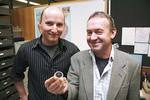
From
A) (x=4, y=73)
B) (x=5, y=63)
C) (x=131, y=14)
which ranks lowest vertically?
(x=4, y=73)

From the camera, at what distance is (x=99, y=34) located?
1196 millimetres

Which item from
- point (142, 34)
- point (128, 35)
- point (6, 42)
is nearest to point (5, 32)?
point (6, 42)

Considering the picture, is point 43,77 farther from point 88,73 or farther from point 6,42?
point 6,42

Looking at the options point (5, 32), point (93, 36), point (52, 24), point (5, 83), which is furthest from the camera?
point (5, 83)

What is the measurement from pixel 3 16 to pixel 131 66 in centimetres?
228

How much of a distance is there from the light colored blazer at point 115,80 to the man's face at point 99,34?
13cm

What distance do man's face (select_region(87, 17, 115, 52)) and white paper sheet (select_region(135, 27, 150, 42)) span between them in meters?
Result: 1.06

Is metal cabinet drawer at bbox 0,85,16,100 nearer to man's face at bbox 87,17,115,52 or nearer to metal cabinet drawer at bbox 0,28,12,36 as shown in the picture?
metal cabinet drawer at bbox 0,28,12,36

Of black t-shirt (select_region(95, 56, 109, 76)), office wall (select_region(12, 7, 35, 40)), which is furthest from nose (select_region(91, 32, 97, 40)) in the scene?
office wall (select_region(12, 7, 35, 40))

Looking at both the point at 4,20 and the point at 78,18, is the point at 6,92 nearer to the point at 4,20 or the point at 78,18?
the point at 4,20

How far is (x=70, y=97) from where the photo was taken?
4.00 feet

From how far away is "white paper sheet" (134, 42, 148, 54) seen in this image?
216 centimetres

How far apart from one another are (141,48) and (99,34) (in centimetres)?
112

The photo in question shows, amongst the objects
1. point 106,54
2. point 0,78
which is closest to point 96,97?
point 106,54
